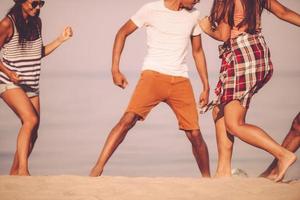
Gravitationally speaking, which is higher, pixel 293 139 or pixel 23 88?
pixel 23 88

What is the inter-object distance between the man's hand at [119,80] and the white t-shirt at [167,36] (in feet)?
0.78

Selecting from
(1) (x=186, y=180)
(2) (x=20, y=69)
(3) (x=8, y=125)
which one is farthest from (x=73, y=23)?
(1) (x=186, y=180)

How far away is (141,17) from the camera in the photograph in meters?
8.21

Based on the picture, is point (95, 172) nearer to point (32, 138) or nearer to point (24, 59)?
point (32, 138)

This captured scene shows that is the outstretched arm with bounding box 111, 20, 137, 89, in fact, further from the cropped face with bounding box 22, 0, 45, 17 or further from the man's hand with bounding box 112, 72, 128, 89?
the cropped face with bounding box 22, 0, 45, 17

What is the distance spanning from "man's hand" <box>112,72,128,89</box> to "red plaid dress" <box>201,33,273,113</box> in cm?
97

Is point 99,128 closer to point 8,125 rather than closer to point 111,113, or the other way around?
point 111,113

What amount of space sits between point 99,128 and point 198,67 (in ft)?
4.22

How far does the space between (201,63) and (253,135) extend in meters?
0.97

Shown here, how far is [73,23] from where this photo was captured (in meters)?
8.66

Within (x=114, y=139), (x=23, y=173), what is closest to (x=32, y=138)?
(x=23, y=173)

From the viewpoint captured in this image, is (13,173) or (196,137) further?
(13,173)

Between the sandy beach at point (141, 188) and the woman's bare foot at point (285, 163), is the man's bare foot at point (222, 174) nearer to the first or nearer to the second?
the sandy beach at point (141, 188)

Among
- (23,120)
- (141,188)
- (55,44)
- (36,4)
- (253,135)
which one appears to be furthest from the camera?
(55,44)
